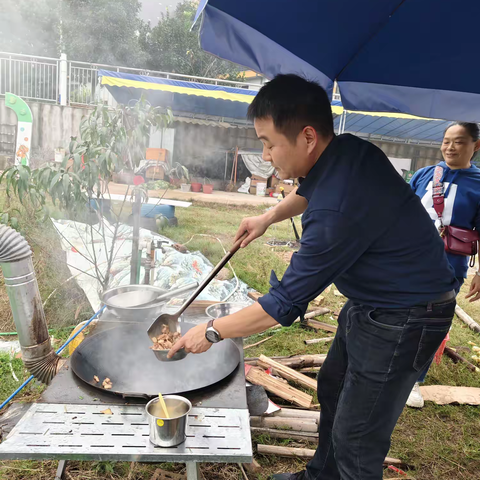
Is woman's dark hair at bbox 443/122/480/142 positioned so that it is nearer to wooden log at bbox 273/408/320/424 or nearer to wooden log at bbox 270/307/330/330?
wooden log at bbox 273/408/320/424

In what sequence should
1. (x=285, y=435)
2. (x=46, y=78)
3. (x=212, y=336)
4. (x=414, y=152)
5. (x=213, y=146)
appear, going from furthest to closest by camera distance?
1. (x=414, y=152)
2. (x=213, y=146)
3. (x=46, y=78)
4. (x=285, y=435)
5. (x=212, y=336)

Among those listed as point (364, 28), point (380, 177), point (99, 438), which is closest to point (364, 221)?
point (380, 177)

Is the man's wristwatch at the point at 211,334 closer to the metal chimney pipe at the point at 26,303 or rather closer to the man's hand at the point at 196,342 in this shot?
the man's hand at the point at 196,342

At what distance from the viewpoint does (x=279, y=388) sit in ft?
11.5

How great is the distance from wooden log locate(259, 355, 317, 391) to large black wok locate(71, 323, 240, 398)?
1279 millimetres

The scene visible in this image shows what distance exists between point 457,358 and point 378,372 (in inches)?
136

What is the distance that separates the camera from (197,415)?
1.99 m

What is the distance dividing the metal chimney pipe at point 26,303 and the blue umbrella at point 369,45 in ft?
6.21

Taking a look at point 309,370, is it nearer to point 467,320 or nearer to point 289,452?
point 289,452

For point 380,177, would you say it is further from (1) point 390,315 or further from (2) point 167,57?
(2) point 167,57

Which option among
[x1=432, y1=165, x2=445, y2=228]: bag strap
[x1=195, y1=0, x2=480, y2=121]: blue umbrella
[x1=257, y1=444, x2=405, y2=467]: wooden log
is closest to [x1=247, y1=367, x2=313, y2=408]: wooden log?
[x1=257, y1=444, x2=405, y2=467]: wooden log

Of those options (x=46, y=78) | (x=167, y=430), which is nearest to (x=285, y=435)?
(x=167, y=430)

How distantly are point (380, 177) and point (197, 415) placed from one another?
1.54m

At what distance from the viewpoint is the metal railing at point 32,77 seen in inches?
536
